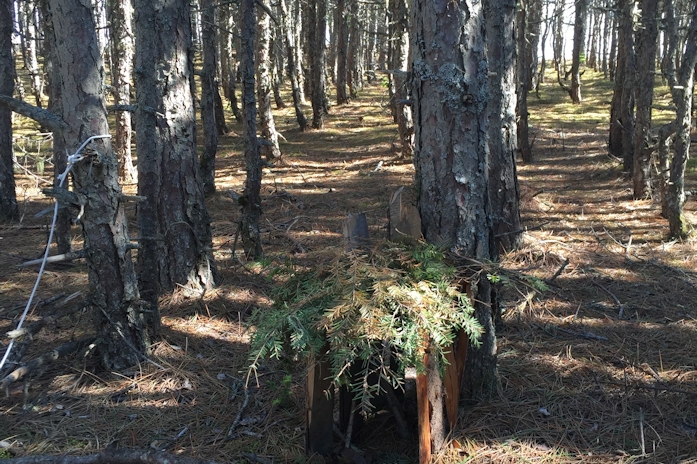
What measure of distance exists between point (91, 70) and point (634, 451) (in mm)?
3856

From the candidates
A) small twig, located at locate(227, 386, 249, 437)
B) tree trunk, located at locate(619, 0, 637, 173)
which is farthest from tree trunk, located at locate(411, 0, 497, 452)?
tree trunk, located at locate(619, 0, 637, 173)

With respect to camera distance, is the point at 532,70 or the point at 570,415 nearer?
the point at 570,415

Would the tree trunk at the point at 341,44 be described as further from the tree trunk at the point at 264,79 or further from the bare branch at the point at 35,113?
the bare branch at the point at 35,113

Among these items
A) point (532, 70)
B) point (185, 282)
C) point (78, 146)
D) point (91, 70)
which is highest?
point (532, 70)

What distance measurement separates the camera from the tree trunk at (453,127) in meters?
2.89

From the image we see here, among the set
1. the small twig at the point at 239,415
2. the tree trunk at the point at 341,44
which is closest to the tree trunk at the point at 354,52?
the tree trunk at the point at 341,44

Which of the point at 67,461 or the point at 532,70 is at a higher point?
the point at 532,70

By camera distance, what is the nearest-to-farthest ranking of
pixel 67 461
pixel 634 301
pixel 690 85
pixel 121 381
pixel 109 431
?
pixel 67 461 < pixel 109 431 < pixel 121 381 < pixel 634 301 < pixel 690 85

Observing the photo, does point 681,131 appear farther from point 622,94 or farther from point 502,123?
point 622,94

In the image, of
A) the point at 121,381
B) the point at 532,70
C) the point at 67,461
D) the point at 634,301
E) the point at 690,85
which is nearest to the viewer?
the point at 67,461

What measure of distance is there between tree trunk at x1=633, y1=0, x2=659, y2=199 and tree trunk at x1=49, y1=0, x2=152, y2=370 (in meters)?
7.92

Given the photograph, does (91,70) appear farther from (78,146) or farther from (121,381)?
(121,381)

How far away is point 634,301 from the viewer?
16.4 feet

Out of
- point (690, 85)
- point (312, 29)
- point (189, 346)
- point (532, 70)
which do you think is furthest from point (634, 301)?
point (532, 70)
